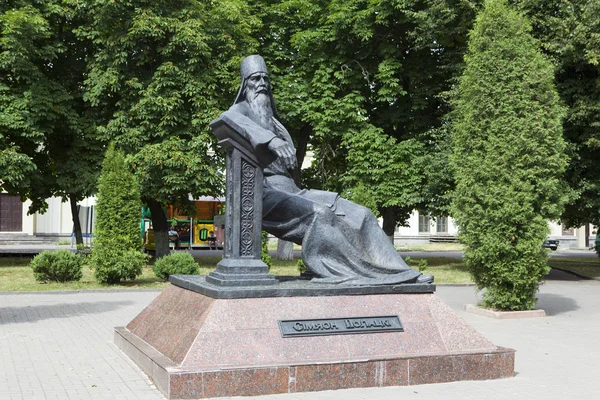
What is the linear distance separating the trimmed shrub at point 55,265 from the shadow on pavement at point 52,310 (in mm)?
3414

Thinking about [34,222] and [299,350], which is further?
[34,222]

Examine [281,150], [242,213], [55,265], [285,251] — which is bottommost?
[285,251]

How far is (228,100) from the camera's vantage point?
79.1 feet

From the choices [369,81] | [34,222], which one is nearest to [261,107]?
[369,81]

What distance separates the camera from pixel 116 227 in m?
17.8

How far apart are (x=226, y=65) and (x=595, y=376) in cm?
1838

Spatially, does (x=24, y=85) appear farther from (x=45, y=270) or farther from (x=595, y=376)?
(x=595, y=376)

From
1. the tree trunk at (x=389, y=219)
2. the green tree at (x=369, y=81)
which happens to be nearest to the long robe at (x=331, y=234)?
the green tree at (x=369, y=81)

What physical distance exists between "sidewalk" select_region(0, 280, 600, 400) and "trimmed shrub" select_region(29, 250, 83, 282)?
2165 millimetres

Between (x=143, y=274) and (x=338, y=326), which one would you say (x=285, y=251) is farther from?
(x=338, y=326)

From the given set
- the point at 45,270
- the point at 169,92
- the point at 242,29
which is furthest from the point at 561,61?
the point at 45,270

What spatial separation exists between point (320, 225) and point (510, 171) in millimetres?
6265

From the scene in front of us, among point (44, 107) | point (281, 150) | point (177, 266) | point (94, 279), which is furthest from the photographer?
point (44, 107)

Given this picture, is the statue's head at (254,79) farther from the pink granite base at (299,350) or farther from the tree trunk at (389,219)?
the tree trunk at (389,219)
